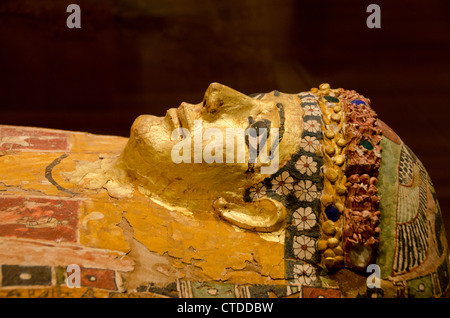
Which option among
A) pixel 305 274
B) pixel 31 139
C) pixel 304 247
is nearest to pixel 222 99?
pixel 304 247

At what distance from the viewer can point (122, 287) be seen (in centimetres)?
213

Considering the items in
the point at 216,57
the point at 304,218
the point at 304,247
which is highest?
the point at 216,57

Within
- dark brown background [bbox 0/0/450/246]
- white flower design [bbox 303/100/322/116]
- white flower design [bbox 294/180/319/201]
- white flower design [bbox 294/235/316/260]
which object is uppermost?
dark brown background [bbox 0/0/450/246]

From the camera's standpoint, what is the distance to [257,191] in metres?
2.40

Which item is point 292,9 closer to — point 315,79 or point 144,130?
point 315,79

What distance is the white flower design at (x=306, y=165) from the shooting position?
2.37 m

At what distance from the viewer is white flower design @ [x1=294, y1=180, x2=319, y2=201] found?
2350 mm

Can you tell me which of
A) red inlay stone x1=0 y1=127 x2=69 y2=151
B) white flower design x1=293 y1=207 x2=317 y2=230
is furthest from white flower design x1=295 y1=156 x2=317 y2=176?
red inlay stone x1=0 y1=127 x2=69 y2=151

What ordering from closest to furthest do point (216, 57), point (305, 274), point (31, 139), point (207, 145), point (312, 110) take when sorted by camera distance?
point (305, 274)
point (207, 145)
point (312, 110)
point (31, 139)
point (216, 57)

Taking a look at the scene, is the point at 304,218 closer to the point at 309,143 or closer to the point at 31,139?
the point at 309,143

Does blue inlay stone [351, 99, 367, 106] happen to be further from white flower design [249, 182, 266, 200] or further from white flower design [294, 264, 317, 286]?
white flower design [294, 264, 317, 286]

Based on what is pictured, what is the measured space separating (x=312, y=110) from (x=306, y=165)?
0.30 meters

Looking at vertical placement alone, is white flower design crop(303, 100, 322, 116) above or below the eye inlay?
above

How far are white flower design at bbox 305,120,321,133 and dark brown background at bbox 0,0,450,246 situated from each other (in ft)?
3.28
